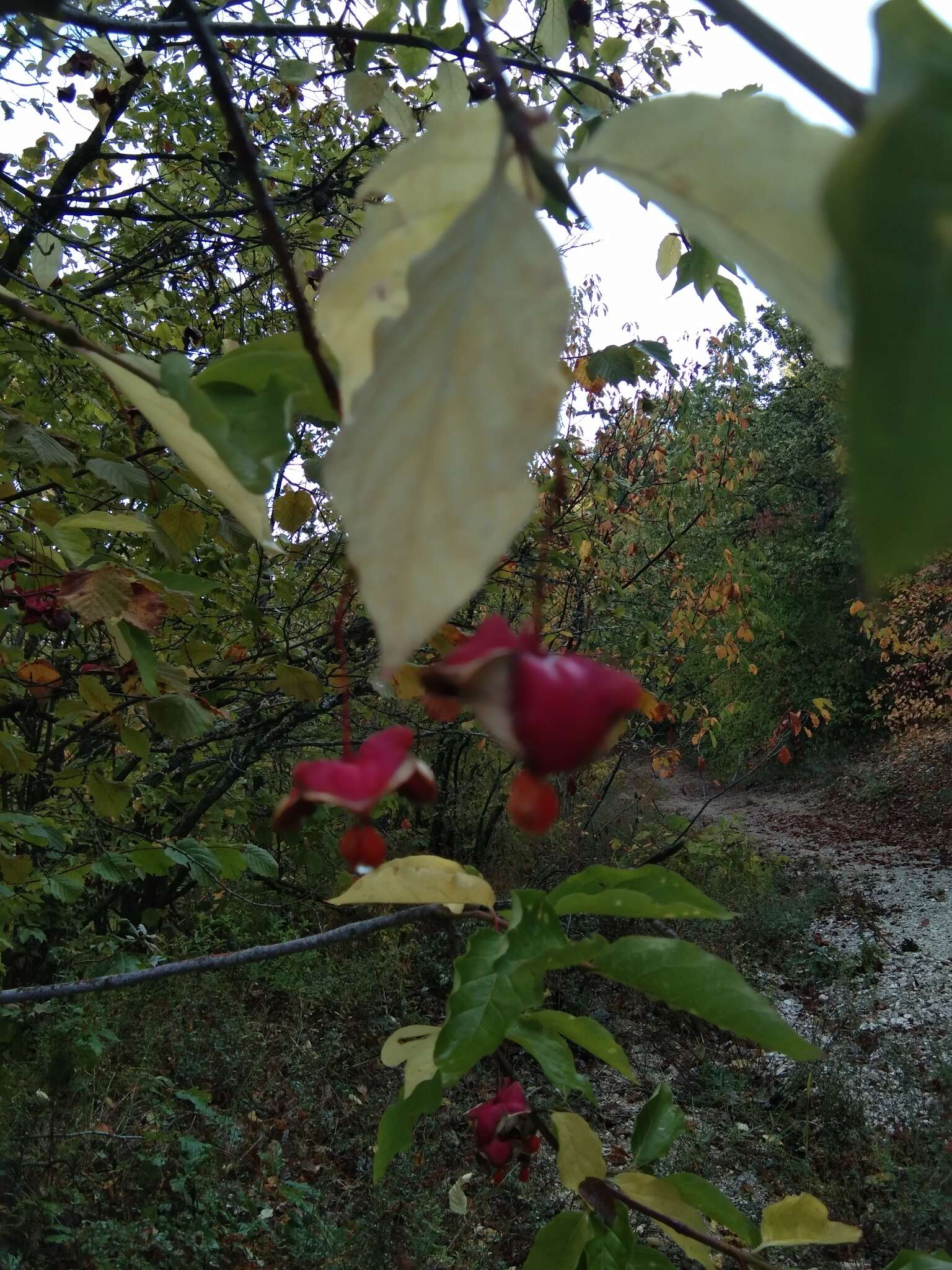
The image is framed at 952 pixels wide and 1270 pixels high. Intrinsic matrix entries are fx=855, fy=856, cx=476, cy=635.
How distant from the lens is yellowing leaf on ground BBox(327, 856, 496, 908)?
2.19 feet

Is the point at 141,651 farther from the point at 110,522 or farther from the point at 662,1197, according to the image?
the point at 662,1197

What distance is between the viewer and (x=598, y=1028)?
673mm

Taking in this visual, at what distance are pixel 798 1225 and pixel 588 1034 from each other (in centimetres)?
38

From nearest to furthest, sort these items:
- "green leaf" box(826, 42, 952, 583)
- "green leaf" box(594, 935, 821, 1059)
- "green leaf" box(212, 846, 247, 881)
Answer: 1. "green leaf" box(826, 42, 952, 583)
2. "green leaf" box(594, 935, 821, 1059)
3. "green leaf" box(212, 846, 247, 881)

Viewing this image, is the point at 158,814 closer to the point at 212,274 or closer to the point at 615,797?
the point at 212,274

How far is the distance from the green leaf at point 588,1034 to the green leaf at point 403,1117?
99mm

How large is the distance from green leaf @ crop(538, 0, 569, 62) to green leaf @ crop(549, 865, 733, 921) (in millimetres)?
1177

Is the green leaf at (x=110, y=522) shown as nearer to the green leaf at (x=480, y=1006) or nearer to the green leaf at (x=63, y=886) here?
the green leaf at (x=480, y=1006)

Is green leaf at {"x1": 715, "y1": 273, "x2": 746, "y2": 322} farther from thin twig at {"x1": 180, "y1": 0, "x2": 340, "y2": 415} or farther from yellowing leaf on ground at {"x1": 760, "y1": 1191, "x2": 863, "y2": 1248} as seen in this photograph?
yellowing leaf on ground at {"x1": 760, "y1": 1191, "x2": 863, "y2": 1248}

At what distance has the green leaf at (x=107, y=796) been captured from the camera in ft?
5.45

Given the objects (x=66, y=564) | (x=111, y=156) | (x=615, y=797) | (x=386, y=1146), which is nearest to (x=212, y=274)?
(x=111, y=156)

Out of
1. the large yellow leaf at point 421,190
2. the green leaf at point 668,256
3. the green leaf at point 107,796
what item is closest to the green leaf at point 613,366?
the green leaf at point 668,256

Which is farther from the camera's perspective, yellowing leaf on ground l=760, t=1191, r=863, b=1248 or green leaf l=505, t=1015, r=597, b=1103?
yellowing leaf on ground l=760, t=1191, r=863, b=1248

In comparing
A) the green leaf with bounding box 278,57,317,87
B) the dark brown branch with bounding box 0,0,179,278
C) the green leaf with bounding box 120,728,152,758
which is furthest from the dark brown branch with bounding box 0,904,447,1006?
the dark brown branch with bounding box 0,0,179,278
